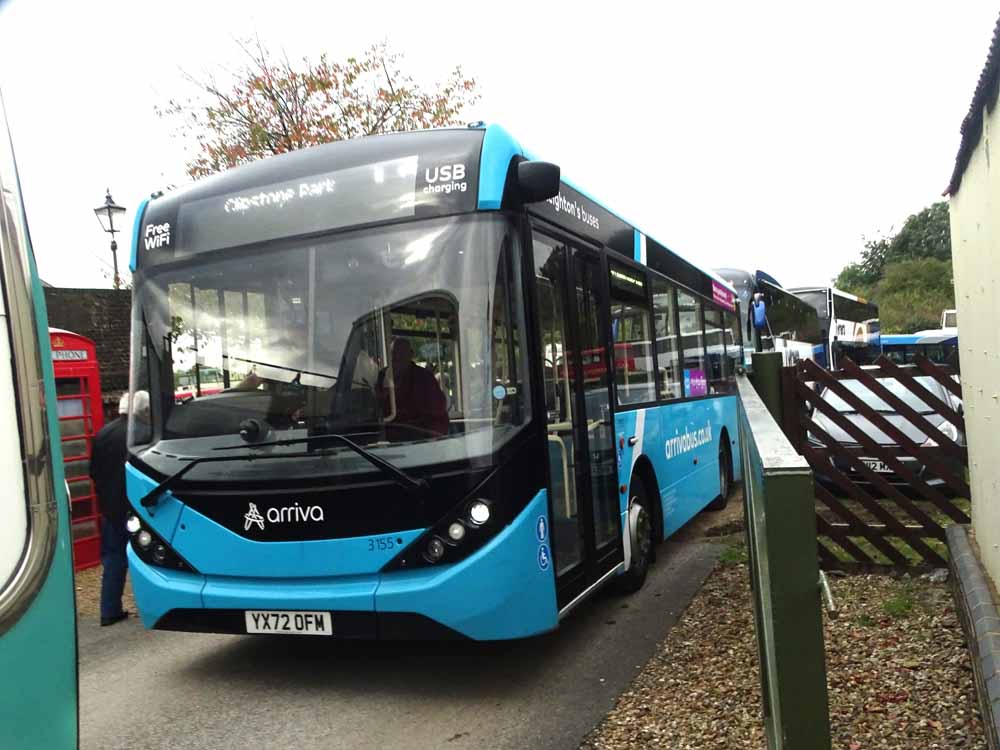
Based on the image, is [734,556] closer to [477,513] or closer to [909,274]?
[477,513]

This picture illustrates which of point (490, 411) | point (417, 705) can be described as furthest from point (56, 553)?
point (417, 705)

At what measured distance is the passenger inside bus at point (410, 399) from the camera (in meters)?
4.53

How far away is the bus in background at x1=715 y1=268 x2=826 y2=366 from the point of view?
71.6ft

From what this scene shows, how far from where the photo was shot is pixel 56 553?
208 centimetres

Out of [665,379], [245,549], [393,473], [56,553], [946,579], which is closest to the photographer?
[56,553]

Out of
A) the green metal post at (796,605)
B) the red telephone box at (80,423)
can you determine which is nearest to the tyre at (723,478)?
the red telephone box at (80,423)

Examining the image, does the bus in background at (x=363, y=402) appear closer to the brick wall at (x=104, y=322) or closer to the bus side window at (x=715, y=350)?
the bus side window at (x=715, y=350)

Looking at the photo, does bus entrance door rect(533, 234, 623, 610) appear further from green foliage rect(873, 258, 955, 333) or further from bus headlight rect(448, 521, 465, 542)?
green foliage rect(873, 258, 955, 333)

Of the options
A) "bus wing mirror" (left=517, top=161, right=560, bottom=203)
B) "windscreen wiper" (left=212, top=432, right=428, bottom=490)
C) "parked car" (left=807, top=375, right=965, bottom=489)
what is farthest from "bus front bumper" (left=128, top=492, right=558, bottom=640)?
"parked car" (left=807, top=375, right=965, bottom=489)

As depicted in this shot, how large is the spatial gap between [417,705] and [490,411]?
1735 mm

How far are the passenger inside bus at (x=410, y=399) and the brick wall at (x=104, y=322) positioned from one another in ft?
27.6

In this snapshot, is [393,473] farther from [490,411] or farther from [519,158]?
[519,158]

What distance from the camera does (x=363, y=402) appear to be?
4602mm

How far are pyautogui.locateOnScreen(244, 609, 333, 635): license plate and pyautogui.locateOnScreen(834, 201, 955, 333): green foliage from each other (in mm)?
77873
